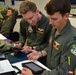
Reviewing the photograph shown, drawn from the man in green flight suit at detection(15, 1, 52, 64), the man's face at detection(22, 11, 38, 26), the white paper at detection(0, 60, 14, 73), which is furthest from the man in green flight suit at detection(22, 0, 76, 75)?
the man in green flight suit at detection(15, 1, 52, 64)

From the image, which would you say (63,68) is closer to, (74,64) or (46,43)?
(74,64)

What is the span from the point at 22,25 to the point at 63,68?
1188 millimetres

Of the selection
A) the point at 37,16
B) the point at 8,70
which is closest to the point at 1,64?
the point at 8,70

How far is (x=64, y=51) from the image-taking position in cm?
130

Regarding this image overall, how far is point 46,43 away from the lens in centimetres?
216

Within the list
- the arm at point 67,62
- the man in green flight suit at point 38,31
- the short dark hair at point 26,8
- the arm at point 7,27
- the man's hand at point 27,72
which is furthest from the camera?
the arm at point 7,27

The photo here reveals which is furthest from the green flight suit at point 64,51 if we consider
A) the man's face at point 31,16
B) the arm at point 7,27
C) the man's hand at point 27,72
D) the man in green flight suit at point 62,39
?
the arm at point 7,27

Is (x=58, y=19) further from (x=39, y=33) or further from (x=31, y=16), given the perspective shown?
(x=39, y=33)

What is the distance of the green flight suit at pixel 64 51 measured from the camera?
1.22m

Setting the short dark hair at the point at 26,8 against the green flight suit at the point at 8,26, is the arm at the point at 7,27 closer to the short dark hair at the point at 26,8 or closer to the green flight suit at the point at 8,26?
the green flight suit at the point at 8,26

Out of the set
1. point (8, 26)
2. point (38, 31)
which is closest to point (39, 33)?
point (38, 31)

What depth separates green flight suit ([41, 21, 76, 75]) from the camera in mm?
1217

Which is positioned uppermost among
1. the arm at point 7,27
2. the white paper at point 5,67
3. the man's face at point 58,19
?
the man's face at point 58,19

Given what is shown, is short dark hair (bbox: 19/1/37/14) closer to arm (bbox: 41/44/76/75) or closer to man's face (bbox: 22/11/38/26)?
man's face (bbox: 22/11/38/26)
